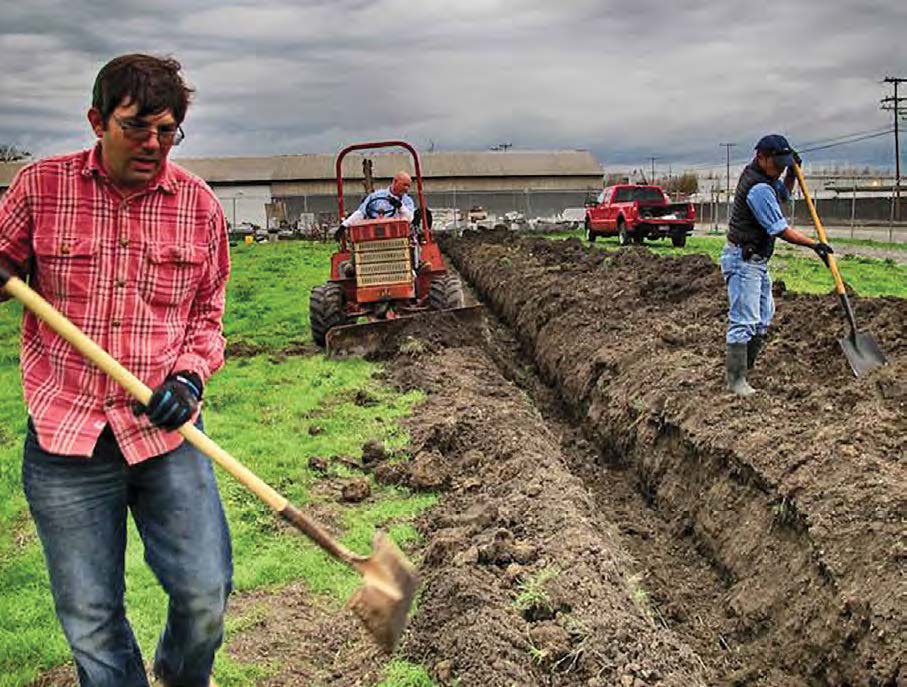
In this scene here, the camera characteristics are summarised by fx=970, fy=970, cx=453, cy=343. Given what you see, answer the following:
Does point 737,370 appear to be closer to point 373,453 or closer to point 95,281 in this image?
point 373,453

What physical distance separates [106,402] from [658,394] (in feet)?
20.2

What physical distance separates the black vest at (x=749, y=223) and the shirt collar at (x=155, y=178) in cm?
543

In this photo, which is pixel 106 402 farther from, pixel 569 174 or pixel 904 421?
pixel 569 174

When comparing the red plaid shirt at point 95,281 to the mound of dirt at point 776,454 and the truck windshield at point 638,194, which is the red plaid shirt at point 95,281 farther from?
the truck windshield at point 638,194

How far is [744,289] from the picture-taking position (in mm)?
7805

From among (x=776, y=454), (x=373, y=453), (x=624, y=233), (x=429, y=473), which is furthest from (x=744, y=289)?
(x=624, y=233)

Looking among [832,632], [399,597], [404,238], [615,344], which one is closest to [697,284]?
[615,344]

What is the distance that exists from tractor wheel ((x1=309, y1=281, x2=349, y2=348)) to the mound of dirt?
2.78 meters

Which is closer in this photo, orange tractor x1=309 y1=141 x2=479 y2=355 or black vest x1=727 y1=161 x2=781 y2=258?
black vest x1=727 y1=161 x2=781 y2=258

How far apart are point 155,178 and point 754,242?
5.59 metres

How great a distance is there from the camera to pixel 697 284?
13305 millimetres

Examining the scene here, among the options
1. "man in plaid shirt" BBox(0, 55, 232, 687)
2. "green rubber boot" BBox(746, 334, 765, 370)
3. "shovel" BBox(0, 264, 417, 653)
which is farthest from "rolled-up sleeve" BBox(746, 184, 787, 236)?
"man in plaid shirt" BBox(0, 55, 232, 687)

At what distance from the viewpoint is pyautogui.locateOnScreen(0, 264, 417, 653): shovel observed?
293 centimetres

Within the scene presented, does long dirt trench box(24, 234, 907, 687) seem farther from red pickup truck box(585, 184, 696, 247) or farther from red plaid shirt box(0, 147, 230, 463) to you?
red pickup truck box(585, 184, 696, 247)
